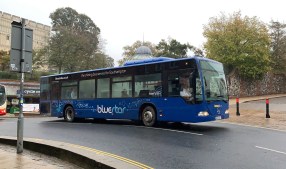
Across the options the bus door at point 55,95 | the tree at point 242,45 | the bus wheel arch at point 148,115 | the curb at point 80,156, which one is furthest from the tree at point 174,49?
the curb at point 80,156

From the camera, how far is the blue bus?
13.5 m

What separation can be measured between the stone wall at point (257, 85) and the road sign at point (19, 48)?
119 feet

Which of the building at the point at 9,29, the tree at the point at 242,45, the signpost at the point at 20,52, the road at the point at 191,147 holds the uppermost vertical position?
the building at the point at 9,29

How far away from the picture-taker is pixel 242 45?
43156mm

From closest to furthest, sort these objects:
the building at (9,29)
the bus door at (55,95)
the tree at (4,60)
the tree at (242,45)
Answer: the bus door at (55,95) < the tree at (242,45) < the tree at (4,60) < the building at (9,29)

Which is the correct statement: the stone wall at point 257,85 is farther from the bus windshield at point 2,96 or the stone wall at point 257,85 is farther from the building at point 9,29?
the building at point 9,29

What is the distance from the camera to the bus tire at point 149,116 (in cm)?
1497

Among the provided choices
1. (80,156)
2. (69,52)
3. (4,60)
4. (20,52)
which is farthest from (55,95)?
(4,60)

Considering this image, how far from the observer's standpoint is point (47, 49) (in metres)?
59.4

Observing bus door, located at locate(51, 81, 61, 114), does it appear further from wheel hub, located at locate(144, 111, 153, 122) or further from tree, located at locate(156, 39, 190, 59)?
tree, located at locate(156, 39, 190, 59)

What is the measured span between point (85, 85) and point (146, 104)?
182 inches

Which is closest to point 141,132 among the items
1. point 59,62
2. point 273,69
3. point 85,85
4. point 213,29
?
point 85,85

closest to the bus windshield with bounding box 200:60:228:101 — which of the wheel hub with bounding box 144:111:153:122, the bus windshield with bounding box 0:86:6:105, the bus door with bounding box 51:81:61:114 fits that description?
the wheel hub with bounding box 144:111:153:122

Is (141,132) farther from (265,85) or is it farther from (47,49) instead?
(47,49)
